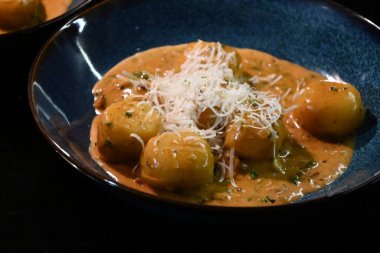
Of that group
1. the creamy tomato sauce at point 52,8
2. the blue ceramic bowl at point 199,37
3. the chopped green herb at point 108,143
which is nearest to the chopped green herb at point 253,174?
the blue ceramic bowl at point 199,37

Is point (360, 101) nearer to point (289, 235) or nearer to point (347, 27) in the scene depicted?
point (347, 27)

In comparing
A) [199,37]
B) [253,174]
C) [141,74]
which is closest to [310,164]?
[253,174]

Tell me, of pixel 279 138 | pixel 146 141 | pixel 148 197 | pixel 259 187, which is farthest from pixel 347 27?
pixel 148 197

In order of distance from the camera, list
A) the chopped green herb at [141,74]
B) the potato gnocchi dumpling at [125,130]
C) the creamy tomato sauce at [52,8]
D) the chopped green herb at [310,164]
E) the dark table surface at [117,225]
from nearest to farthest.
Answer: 1. the dark table surface at [117,225]
2. the potato gnocchi dumpling at [125,130]
3. the chopped green herb at [310,164]
4. the chopped green herb at [141,74]
5. the creamy tomato sauce at [52,8]

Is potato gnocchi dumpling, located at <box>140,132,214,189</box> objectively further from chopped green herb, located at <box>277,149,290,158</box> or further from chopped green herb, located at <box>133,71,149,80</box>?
chopped green herb, located at <box>133,71,149,80</box>

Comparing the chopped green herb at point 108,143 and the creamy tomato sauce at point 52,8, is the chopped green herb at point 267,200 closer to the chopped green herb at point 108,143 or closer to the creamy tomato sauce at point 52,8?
the chopped green herb at point 108,143
